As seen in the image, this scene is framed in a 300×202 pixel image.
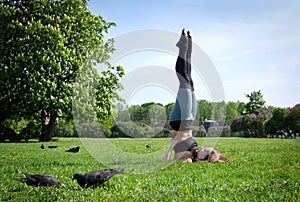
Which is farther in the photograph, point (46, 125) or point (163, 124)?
point (46, 125)

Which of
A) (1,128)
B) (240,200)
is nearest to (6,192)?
(240,200)

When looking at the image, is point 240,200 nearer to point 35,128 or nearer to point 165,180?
point 165,180

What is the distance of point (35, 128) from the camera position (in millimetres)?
30953

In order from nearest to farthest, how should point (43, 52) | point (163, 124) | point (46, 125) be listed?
point (163, 124)
point (43, 52)
point (46, 125)

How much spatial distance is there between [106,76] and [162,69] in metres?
14.3

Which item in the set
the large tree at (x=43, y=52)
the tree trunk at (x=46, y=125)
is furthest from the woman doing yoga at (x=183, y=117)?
the tree trunk at (x=46, y=125)

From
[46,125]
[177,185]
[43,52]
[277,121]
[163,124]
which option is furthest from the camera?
[277,121]

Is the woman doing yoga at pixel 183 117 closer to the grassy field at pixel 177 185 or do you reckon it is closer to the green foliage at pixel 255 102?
the grassy field at pixel 177 185

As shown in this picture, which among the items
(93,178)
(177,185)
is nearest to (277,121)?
(177,185)

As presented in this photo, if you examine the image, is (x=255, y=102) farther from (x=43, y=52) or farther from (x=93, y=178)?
(x=93, y=178)

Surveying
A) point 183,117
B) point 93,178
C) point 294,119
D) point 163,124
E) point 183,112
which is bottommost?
point 93,178

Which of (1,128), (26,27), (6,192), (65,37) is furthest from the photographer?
(1,128)

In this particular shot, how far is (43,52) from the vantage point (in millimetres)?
20984

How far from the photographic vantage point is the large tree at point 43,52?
21.0m
